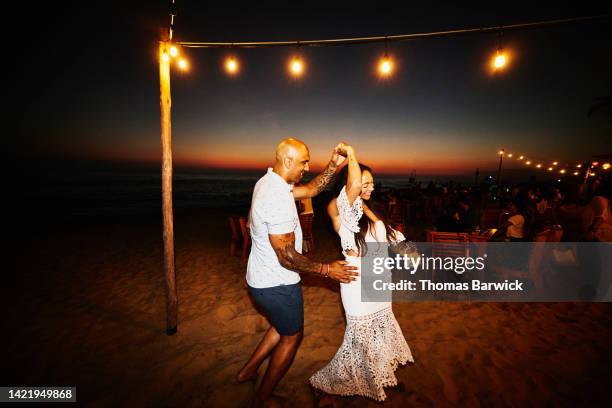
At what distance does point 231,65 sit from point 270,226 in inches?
145

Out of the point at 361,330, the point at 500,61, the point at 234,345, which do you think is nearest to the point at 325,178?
the point at 361,330

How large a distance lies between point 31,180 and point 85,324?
4592 centimetres

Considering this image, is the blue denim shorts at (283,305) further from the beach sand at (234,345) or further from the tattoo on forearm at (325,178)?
the tattoo on forearm at (325,178)

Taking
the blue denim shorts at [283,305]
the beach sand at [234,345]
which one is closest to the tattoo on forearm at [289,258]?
the blue denim shorts at [283,305]

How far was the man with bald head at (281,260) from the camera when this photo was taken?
202cm

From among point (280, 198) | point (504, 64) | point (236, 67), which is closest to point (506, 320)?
point (504, 64)

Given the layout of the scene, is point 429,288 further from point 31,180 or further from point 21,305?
point 31,180

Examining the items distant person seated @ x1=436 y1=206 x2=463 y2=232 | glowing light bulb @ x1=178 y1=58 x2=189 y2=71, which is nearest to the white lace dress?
glowing light bulb @ x1=178 y1=58 x2=189 y2=71

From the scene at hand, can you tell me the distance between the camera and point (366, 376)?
246cm

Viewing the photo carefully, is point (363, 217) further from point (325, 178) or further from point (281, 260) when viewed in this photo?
point (281, 260)

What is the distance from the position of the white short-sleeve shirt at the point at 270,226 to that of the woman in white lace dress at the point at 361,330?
439 millimetres

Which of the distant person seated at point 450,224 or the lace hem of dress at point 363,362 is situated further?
the distant person seated at point 450,224

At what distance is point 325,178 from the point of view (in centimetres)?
273

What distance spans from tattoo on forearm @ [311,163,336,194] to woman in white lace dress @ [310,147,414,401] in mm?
344
